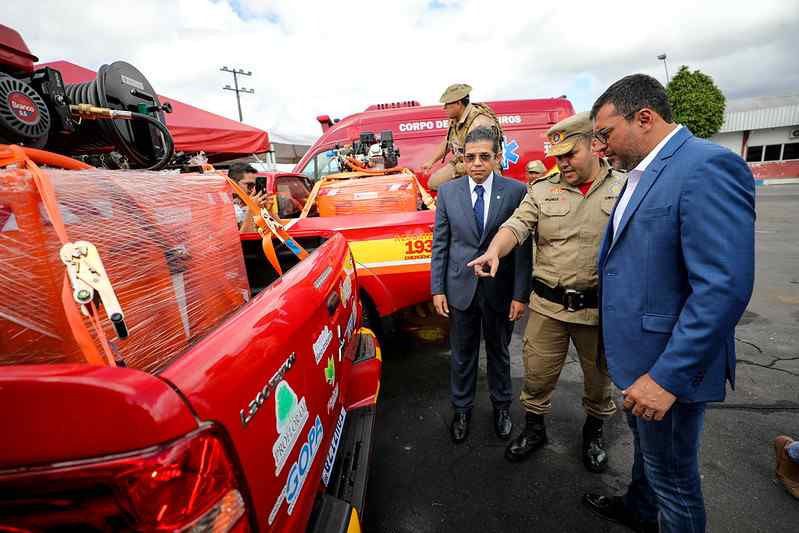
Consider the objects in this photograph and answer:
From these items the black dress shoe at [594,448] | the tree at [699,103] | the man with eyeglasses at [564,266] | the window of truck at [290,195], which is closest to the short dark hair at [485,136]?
the man with eyeglasses at [564,266]

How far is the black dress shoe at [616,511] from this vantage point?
174cm

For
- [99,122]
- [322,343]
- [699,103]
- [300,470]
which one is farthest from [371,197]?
[699,103]

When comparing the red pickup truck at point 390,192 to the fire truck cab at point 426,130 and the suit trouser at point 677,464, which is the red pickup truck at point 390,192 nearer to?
the fire truck cab at point 426,130

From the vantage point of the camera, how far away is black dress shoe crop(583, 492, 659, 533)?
5.71 feet

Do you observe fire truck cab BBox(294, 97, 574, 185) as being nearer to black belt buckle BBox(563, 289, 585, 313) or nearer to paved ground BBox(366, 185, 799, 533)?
paved ground BBox(366, 185, 799, 533)

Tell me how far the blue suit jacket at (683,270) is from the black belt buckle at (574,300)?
0.56 metres

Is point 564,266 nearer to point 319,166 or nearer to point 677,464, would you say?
point 677,464

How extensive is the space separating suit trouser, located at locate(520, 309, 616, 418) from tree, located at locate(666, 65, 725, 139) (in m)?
31.0

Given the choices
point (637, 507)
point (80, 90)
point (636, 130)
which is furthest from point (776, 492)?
point (80, 90)

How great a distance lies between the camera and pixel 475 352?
8.15 ft

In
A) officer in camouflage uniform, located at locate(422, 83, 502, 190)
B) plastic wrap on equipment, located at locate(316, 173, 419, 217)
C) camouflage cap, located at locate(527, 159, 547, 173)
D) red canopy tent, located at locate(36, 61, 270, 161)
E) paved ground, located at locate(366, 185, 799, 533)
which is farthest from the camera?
camouflage cap, located at locate(527, 159, 547, 173)

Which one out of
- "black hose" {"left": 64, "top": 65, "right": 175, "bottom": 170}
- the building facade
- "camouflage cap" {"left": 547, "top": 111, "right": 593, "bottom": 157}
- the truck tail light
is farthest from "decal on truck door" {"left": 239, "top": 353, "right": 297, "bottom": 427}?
the building facade

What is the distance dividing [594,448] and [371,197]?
9.01ft

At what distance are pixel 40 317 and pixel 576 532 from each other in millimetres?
2177
